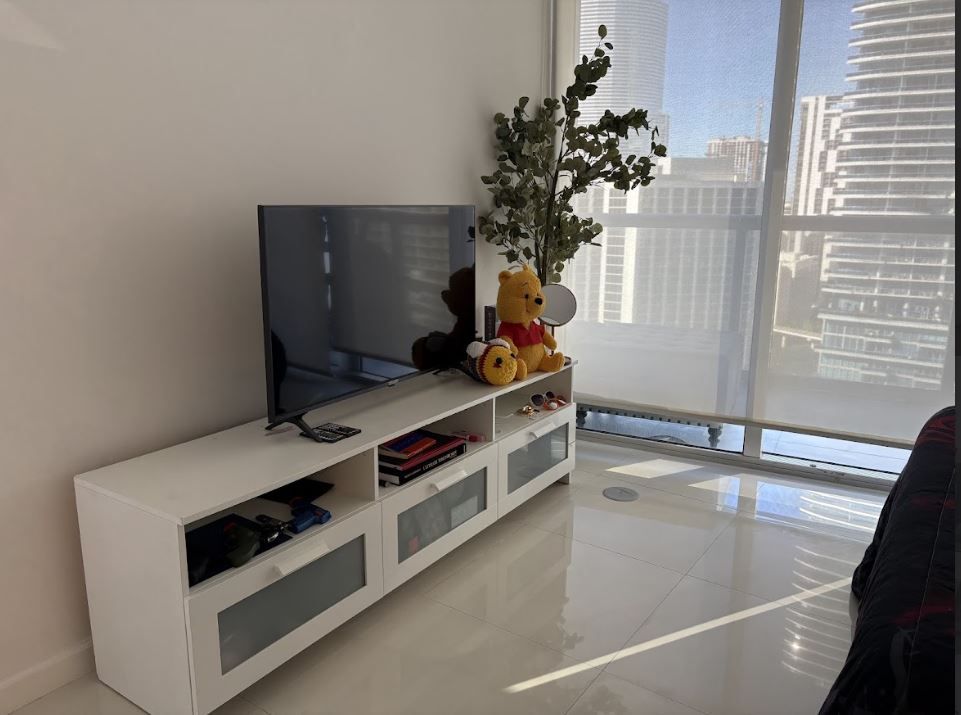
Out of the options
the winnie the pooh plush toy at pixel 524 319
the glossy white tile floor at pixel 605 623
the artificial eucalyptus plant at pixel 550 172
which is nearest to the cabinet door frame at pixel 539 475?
the glossy white tile floor at pixel 605 623

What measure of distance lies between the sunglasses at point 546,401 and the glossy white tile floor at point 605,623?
17.4 inches

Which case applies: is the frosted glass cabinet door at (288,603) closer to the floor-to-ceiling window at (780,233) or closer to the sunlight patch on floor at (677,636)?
the sunlight patch on floor at (677,636)

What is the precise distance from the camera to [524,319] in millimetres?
3072

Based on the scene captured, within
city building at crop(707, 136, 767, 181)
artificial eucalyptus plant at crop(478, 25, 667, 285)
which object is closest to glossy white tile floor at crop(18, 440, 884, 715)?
artificial eucalyptus plant at crop(478, 25, 667, 285)

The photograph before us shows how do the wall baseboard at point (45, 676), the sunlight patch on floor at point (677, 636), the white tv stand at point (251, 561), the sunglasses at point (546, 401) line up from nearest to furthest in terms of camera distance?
the white tv stand at point (251, 561) < the wall baseboard at point (45, 676) < the sunlight patch on floor at point (677, 636) < the sunglasses at point (546, 401)

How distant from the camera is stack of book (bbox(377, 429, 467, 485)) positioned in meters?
2.31

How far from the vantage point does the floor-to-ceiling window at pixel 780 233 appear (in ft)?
10.3

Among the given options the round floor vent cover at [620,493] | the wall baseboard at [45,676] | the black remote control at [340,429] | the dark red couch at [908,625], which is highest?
the black remote control at [340,429]

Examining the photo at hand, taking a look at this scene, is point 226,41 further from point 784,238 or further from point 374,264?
point 784,238

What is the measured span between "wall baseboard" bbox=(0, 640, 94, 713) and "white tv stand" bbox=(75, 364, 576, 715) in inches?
2.8

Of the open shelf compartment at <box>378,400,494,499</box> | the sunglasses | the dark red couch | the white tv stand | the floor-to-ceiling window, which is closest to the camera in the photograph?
the dark red couch

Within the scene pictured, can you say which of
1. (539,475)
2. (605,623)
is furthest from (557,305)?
(605,623)

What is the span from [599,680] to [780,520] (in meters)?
1.48

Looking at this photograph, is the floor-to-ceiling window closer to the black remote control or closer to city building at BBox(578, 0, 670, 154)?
city building at BBox(578, 0, 670, 154)
